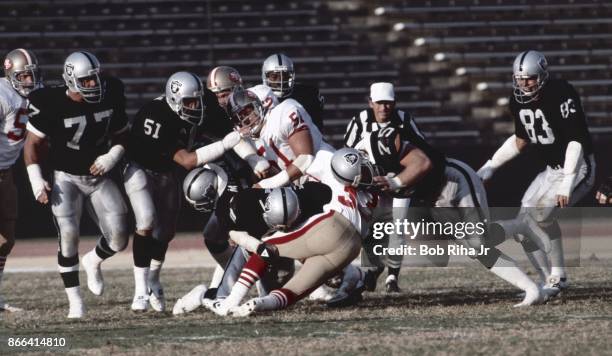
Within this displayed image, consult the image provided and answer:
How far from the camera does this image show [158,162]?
793 cm

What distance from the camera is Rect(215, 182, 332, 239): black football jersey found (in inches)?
278

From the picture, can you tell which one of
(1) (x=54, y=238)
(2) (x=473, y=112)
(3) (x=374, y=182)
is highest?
(3) (x=374, y=182)

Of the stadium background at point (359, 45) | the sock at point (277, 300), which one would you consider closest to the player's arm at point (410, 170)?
the sock at point (277, 300)

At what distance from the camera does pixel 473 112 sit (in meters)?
17.3

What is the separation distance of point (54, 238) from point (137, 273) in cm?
742

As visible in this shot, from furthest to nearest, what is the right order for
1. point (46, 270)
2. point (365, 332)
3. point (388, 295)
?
point (46, 270)
point (388, 295)
point (365, 332)

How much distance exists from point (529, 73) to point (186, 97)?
247 centimetres

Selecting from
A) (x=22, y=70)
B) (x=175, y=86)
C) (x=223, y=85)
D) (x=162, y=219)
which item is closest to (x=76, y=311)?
(x=162, y=219)

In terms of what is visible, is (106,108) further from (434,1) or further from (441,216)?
(434,1)

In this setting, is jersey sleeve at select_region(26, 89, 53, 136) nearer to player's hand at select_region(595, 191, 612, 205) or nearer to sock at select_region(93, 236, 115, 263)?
sock at select_region(93, 236, 115, 263)

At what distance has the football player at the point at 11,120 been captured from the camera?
26.6ft

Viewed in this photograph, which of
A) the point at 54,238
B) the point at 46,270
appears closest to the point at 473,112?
the point at 54,238

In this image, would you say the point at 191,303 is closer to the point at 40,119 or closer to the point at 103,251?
the point at 103,251

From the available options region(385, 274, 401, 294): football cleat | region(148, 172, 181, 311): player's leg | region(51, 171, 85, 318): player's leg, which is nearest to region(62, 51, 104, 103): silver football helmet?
region(51, 171, 85, 318): player's leg
